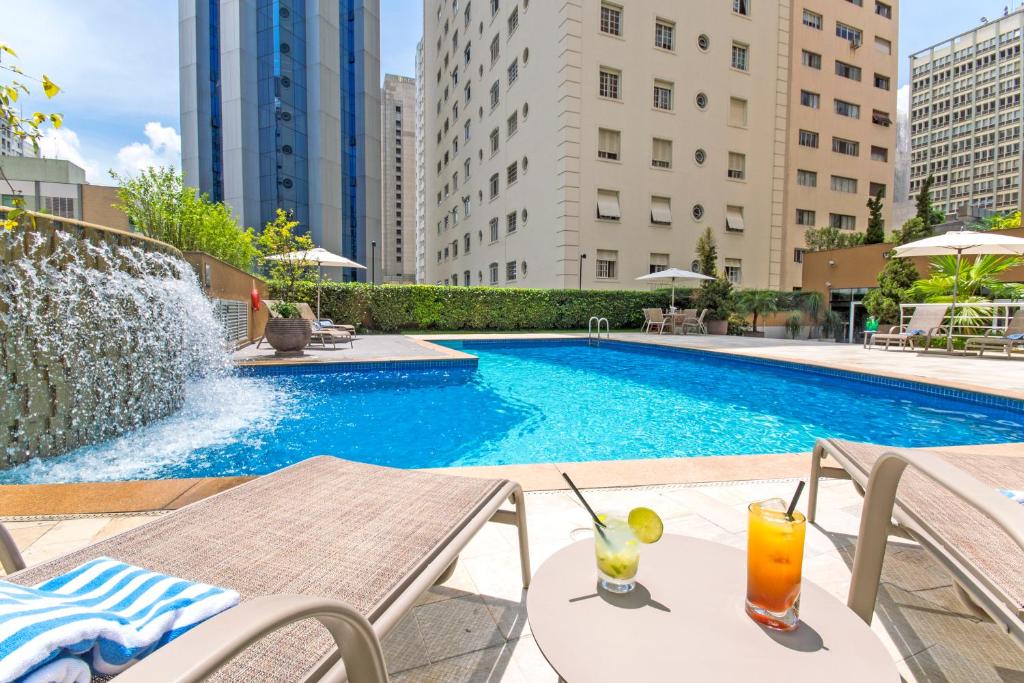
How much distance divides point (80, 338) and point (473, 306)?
40.8ft

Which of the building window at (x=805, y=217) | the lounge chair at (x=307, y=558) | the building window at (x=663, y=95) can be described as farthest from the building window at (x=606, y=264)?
the lounge chair at (x=307, y=558)

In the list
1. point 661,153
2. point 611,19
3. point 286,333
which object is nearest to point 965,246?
point 661,153

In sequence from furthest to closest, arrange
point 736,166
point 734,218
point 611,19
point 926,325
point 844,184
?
point 844,184, point 736,166, point 734,218, point 611,19, point 926,325

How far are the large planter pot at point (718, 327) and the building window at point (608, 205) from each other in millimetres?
5436

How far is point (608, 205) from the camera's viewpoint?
18.3 metres

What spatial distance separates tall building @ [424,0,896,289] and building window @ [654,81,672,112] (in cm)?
5

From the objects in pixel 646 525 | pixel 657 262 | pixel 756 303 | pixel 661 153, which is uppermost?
pixel 661 153

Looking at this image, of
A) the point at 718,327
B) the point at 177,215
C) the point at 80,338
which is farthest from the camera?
the point at 177,215

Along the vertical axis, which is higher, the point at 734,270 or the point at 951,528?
the point at 734,270

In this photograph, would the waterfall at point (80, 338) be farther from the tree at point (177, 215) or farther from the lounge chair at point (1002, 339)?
the tree at point (177, 215)

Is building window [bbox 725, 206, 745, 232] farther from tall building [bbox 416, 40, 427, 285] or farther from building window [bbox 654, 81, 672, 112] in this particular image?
tall building [bbox 416, 40, 427, 285]

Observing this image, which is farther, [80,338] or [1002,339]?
[1002,339]

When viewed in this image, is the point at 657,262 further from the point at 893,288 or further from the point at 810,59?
the point at 810,59

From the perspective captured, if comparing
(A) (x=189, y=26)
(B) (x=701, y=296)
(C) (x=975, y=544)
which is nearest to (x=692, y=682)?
(C) (x=975, y=544)
